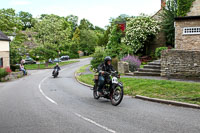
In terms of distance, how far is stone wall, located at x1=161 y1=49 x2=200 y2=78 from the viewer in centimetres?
1466

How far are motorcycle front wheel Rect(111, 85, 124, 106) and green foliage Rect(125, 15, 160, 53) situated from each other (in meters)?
24.0

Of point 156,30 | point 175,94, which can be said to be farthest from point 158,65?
point 156,30

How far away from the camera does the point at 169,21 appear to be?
31344 millimetres

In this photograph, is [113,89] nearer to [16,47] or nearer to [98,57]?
[98,57]

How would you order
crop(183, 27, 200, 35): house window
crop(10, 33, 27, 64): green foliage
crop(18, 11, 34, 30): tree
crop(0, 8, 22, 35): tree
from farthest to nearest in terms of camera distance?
crop(18, 11, 34, 30): tree, crop(10, 33, 27, 64): green foliage, crop(0, 8, 22, 35): tree, crop(183, 27, 200, 35): house window

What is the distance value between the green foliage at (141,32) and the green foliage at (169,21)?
1227 millimetres

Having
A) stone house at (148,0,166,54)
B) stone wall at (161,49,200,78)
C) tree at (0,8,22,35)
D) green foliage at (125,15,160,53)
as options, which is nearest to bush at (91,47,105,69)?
green foliage at (125,15,160,53)

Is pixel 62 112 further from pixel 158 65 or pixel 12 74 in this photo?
pixel 12 74

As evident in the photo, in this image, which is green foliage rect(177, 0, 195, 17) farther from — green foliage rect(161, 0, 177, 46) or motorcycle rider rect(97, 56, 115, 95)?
motorcycle rider rect(97, 56, 115, 95)

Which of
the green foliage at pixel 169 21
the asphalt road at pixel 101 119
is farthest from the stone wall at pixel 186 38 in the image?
the asphalt road at pixel 101 119

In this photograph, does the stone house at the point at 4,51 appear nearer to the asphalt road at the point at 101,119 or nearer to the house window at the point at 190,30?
the house window at the point at 190,30

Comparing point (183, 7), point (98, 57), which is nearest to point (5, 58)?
point (98, 57)

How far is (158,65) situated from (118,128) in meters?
13.3

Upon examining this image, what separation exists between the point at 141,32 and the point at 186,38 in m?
12.3
